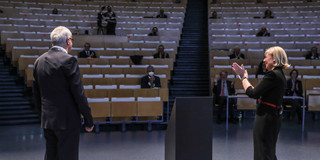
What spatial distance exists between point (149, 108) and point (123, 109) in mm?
429

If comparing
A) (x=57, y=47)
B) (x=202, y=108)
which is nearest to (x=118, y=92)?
(x=57, y=47)

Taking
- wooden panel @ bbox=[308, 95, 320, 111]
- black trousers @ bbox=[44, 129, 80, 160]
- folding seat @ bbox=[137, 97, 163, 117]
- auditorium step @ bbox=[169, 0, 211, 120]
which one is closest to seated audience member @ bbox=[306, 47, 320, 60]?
wooden panel @ bbox=[308, 95, 320, 111]

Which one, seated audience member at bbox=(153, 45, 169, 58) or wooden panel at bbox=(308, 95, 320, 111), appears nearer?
wooden panel at bbox=(308, 95, 320, 111)

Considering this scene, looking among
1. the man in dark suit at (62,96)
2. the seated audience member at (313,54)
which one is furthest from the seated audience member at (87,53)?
the man in dark suit at (62,96)

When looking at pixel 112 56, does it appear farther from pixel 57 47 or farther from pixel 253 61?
pixel 57 47

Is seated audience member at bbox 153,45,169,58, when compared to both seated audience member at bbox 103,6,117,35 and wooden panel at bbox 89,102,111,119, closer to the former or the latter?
seated audience member at bbox 103,6,117,35

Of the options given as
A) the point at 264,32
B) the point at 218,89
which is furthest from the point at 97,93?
the point at 264,32

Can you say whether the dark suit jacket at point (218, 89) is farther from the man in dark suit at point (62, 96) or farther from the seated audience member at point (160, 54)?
the man in dark suit at point (62, 96)

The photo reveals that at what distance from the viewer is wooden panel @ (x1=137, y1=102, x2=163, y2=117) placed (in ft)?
16.5

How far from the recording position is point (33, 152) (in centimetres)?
371

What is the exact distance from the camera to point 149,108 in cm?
507

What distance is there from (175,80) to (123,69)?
4.28 ft

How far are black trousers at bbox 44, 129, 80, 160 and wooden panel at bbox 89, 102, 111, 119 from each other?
2947mm

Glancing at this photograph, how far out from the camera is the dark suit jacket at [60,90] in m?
1.82
